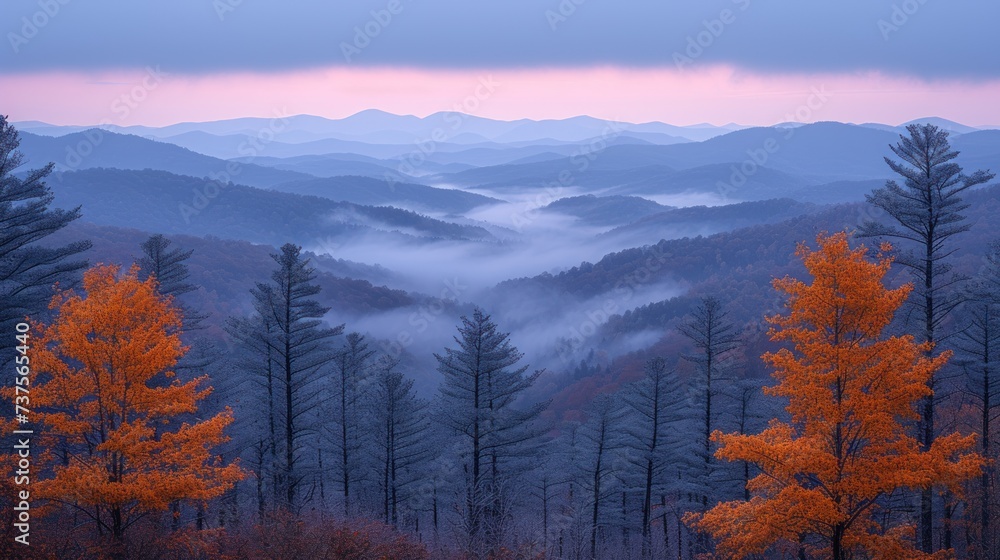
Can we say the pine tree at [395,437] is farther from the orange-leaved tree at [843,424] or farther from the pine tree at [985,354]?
the pine tree at [985,354]

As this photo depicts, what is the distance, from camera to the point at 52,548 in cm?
1380

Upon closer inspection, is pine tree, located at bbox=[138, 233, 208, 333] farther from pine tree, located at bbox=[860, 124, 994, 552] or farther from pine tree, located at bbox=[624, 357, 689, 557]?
pine tree, located at bbox=[860, 124, 994, 552]

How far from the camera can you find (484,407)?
26531 millimetres

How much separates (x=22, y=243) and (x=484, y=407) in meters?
16.0

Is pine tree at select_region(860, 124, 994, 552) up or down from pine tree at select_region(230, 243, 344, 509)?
up

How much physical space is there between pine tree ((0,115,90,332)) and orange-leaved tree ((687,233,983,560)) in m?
19.9

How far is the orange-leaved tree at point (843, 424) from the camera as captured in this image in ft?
46.1

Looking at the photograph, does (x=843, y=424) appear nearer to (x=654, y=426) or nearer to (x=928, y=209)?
(x=928, y=209)

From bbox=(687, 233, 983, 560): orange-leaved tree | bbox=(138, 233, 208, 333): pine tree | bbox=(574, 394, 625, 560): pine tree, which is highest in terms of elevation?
bbox=(138, 233, 208, 333): pine tree

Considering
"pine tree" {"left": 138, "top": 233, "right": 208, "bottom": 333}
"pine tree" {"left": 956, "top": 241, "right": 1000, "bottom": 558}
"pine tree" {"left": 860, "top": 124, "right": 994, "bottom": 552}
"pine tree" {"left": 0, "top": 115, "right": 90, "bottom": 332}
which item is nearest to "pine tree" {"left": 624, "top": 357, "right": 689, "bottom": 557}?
"pine tree" {"left": 956, "top": 241, "right": 1000, "bottom": 558}

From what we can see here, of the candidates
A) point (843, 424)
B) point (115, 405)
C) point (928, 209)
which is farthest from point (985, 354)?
point (115, 405)

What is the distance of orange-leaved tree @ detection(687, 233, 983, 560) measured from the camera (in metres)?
14.1

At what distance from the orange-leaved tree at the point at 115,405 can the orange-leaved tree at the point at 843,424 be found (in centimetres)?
1212

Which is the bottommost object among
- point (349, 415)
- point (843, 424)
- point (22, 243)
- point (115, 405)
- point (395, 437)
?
point (395, 437)
